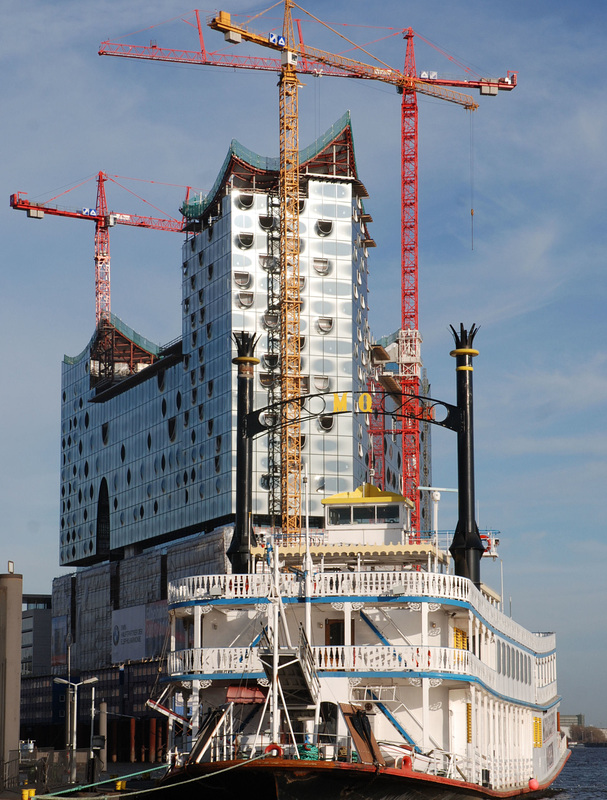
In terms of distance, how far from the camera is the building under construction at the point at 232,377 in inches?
5531

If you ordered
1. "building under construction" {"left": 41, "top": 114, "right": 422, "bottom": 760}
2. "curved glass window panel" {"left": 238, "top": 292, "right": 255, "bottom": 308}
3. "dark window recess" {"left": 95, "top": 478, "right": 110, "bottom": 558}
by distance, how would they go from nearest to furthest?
"building under construction" {"left": 41, "top": 114, "right": 422, "bottom": 760}
"curved glass window panel" {"left": 238, "top": 292, "right": 255, "bottom": 308}
"dark window recess" {"left": 95, "top": 478, "right": 110, "bottom": 558}

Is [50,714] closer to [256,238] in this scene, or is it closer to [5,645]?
[256,238]

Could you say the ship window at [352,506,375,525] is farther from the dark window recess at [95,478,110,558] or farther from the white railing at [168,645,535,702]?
the dark window recess at [95,478,110,558]

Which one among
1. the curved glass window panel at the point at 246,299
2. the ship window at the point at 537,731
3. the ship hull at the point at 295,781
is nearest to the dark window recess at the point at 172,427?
the curved glass window panel at the point at 246,299

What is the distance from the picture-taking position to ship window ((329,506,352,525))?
51750mm

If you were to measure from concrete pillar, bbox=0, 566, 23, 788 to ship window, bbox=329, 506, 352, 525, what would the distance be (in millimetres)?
13285

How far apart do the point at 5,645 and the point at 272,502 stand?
9295 centimetres

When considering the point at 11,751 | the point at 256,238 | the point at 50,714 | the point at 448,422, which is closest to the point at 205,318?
the point at 256,238

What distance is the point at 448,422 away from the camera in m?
52.3

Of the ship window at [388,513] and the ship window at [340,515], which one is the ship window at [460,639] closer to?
the ship window at [388,513]

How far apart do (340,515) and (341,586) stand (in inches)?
428

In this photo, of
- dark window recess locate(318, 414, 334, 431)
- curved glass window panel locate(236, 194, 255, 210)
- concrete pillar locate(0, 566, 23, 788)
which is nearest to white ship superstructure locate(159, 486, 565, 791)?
concrete pillar locate(0, 566, 23, 788)

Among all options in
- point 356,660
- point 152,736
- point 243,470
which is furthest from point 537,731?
point 152,736

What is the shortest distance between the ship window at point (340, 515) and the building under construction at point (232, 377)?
77.3 meters
